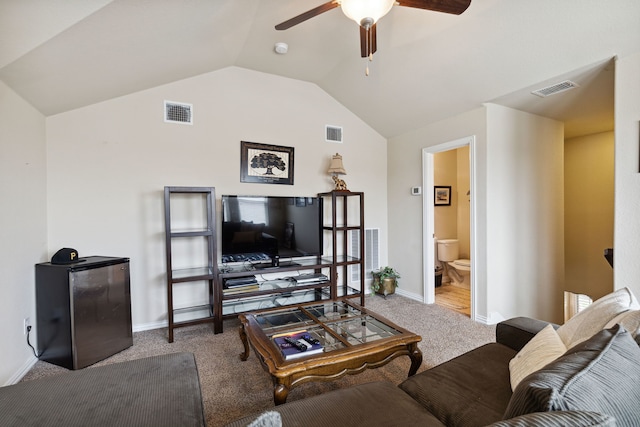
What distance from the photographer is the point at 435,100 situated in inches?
131

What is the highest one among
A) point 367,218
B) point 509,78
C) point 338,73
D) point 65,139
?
point 338,73

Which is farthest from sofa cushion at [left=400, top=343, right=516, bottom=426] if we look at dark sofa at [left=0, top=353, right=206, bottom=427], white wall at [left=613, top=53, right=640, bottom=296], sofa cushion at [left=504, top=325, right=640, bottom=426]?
white wall at [left=613, top=53, right=640, bottom=296]

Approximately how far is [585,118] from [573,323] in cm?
331

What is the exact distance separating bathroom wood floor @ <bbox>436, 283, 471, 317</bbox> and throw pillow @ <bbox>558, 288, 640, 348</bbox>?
221 cm

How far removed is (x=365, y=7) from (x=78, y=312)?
2.97 meters

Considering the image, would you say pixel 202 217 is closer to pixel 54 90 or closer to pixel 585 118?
pixel 54 90

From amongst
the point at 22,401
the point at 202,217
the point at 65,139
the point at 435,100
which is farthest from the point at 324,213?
the point at 22,401

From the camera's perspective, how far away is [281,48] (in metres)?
3.04

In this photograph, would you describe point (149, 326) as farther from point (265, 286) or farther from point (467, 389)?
point (467, 389)

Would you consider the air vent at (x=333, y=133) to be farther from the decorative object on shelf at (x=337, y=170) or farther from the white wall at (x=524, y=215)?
the white wall at (x=524, y=215)

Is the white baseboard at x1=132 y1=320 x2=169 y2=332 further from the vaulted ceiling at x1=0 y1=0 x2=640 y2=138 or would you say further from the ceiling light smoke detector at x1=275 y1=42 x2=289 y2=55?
the ceiling light smoke detector at x1=275 y1=42 x2=289 y2=55

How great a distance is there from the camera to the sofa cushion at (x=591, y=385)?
2.14 ft

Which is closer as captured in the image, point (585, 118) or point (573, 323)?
point (573, 323)

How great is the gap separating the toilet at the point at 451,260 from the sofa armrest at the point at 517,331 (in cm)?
315
